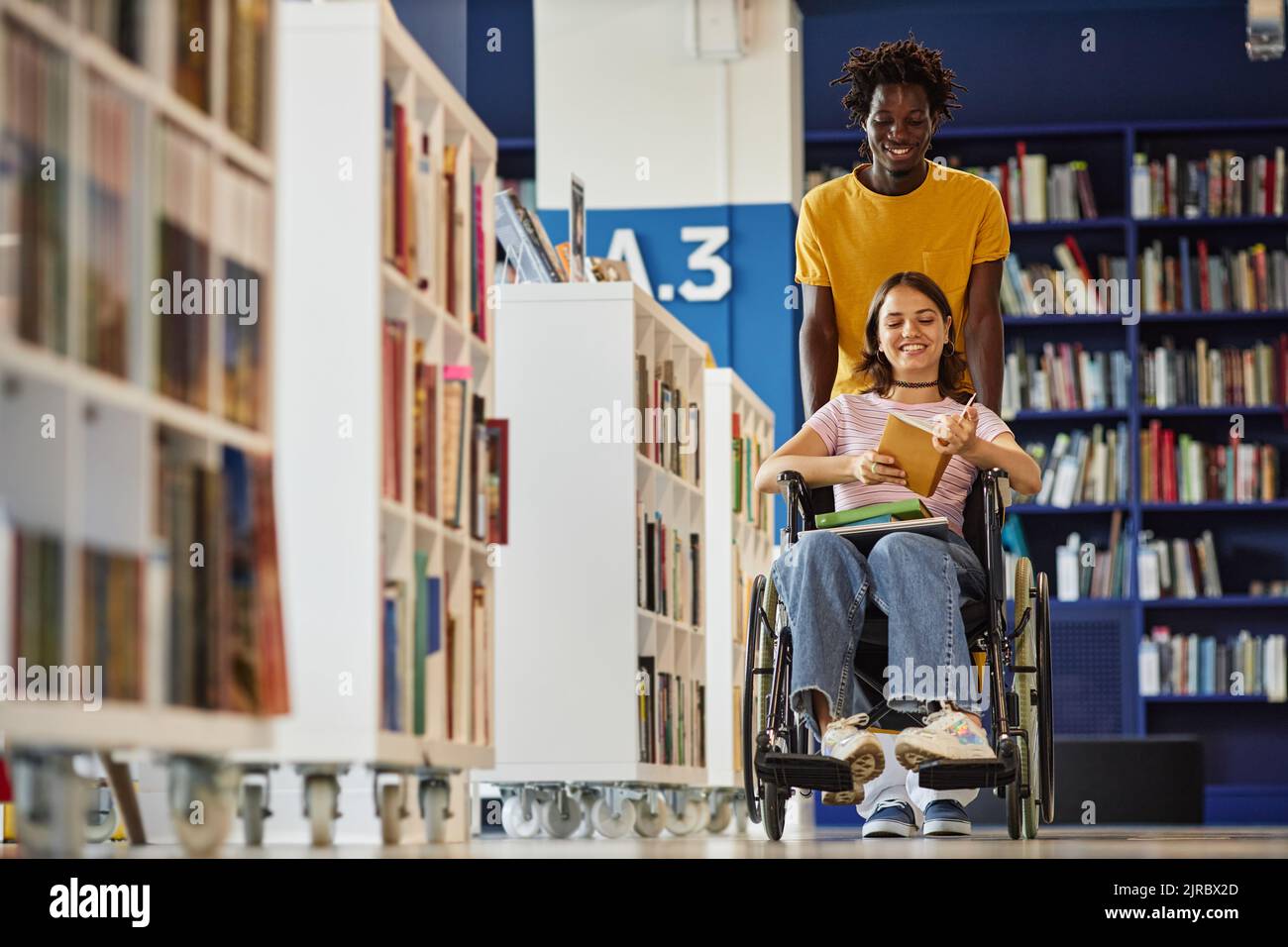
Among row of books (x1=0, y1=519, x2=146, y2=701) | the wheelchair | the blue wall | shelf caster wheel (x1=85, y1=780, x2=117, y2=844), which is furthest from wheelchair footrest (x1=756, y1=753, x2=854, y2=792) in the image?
the blue wall

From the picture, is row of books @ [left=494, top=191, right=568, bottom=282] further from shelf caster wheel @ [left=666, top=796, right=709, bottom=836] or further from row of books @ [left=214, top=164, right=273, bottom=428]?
row of books @ [left=214, top=164, right=273, bottom=428]

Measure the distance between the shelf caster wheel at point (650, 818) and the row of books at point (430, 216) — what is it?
1.64 meters

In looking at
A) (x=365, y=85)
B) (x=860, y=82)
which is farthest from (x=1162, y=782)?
(x=365, y=85)

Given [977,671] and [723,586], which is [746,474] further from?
[977,671]

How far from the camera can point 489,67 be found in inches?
351

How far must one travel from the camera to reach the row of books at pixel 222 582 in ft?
5.86

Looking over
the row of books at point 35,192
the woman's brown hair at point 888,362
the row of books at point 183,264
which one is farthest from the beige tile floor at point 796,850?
the woman's brown hair at point 888,362

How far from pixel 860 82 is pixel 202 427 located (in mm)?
2092

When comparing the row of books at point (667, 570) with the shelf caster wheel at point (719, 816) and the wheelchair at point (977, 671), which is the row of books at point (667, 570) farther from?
the wheelchair at point (977, 671)

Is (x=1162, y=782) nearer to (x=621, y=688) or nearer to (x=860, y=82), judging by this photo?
(x=621, y=688)

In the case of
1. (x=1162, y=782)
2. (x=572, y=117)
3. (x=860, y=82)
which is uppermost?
(x=572, y=117)

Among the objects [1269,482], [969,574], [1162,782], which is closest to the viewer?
[969,574]

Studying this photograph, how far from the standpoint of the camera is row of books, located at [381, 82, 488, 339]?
9.23ft
